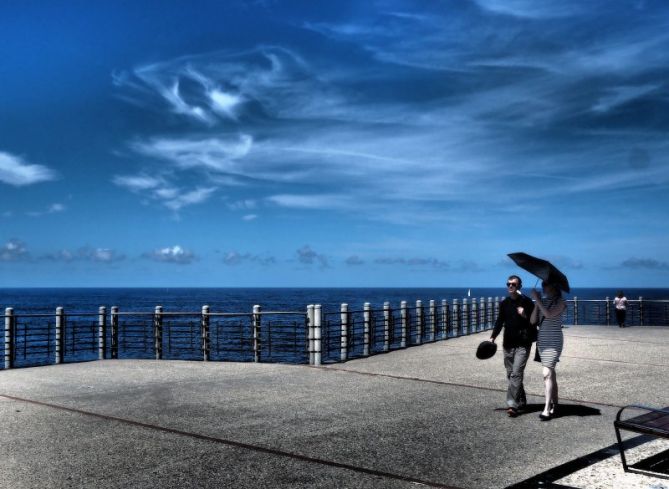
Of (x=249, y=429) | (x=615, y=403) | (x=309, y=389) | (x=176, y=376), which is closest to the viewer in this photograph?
(x=249, y=429)

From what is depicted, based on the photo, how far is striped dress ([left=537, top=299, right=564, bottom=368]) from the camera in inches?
343

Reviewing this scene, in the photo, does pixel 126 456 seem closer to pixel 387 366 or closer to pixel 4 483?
pixel 4 483

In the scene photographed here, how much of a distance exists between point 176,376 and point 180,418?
464cm

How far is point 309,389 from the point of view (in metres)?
11.3

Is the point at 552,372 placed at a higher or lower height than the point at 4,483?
higher

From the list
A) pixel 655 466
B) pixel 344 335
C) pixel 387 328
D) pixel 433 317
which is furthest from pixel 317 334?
pixel 655 466

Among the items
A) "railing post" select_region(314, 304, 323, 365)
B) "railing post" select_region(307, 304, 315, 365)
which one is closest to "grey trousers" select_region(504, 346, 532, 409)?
"railing post" select_region(314, 304, 323, 365)

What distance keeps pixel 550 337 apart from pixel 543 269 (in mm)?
944

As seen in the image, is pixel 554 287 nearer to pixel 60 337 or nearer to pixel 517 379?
pixel 517 379

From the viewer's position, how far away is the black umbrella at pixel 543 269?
857 centimetres

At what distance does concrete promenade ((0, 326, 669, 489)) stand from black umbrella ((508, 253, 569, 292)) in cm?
180

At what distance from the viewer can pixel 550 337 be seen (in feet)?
28.9

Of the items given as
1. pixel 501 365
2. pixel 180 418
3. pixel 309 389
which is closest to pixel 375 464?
pixel 180 418

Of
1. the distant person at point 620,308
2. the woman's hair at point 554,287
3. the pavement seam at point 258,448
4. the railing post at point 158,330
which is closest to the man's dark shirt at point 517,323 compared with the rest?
the woman's hair at point 554,287
